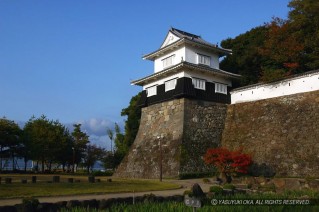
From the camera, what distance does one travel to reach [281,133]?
83.7 feet

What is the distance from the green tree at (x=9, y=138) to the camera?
41.2 metres

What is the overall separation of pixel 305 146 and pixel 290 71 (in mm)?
8459

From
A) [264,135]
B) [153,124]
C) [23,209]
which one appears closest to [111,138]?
[153,124]

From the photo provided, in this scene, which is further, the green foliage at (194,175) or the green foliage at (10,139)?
the green foliage at (10,139)

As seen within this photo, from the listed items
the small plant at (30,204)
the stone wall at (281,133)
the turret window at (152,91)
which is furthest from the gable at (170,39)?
the small plant at (30,204)

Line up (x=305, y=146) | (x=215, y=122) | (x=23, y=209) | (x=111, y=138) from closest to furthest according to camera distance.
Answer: (x=23, y=209) → (x=305, y=146) → (x=215, y=122) → (x=111, y=138)

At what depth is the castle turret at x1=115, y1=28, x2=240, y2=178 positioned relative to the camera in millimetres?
28000

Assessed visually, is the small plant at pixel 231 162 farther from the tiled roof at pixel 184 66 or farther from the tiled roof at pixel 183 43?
the tiled roof at pixel 183 43

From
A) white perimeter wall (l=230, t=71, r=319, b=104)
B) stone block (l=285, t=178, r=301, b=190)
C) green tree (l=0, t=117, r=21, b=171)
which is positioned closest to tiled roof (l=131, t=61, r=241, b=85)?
white perimeter wall (l=230, t=71, r=319, b=104)

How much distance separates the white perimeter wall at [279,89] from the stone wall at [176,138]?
2.17m

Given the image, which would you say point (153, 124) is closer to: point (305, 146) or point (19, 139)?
point (305, 146)

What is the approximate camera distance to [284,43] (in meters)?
29.3

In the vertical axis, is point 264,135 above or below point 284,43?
below

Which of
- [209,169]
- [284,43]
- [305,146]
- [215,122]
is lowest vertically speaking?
[209,169]
